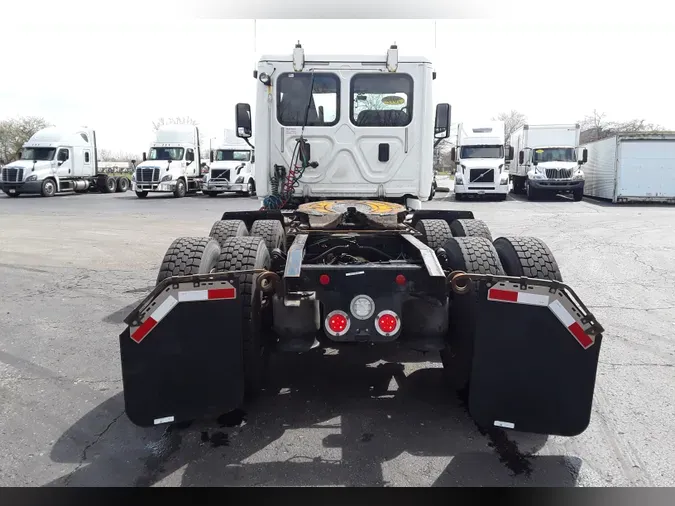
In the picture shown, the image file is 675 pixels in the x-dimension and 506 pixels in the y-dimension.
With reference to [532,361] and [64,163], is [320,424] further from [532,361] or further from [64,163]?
[64,163]

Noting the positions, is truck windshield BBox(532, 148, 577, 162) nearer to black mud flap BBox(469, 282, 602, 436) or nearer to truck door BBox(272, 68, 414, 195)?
truck door BBox(272, 68, 414, 195)

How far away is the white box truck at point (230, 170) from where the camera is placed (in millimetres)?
25594

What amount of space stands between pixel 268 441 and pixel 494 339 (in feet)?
4.96

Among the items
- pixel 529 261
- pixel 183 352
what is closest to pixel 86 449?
pixel 183 352

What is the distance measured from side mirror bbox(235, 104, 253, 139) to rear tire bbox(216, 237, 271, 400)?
2704mm

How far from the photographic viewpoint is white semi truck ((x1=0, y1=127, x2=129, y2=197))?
83.8 feet

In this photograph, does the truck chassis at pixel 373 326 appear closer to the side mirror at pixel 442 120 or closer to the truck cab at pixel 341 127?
the truck cab at pixel 341 127

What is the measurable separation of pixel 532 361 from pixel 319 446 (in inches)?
53.5

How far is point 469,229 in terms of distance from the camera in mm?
5055

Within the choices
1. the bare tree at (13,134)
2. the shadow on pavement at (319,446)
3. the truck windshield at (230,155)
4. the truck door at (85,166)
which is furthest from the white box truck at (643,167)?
the bare tree at (13,134)

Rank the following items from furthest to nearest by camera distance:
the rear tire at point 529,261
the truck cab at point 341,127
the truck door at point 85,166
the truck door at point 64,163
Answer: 1. the truck door at point 85,166
2. the truck door at point 64,163
3. the truck cab at point 341,127
4. the rear tire at point 529,261

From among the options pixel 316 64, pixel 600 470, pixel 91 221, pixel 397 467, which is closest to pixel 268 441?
pixel 397 467

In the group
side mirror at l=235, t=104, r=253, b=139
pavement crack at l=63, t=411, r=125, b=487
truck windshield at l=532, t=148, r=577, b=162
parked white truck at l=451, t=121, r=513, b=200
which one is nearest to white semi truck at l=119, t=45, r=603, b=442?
pavement crack at l=63, t=411, r=125, b=487

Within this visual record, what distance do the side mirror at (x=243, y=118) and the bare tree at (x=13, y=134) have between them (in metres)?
55.2
